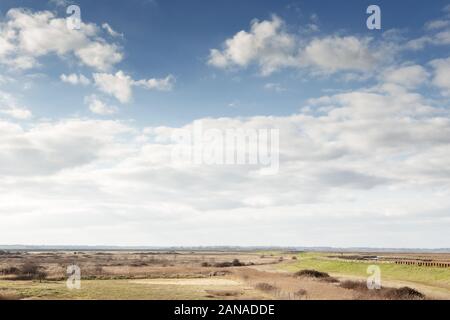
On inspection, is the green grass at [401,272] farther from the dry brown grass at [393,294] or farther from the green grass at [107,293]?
the green grass at [107,293]

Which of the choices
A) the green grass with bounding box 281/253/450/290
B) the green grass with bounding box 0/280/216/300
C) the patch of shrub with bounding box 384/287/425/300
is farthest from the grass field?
the green grass with bounding box 281/253/450/290

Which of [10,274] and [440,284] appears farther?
[10,274]

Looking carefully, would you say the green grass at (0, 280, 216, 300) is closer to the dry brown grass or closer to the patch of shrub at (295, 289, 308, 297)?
the patch of shrub at (295, 289, 308, 297)

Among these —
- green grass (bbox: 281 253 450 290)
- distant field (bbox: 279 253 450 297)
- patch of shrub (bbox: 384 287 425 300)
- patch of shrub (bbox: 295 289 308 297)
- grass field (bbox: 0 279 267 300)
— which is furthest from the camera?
green grass (bbox: 281 253 450 290)

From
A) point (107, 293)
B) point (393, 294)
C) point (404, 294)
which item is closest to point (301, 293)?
point (393, 294)

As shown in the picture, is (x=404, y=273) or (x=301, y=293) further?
(x=404, y=273)

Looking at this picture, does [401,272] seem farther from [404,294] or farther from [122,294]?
[122,294]

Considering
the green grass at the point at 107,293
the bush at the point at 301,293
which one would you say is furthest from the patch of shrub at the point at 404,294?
the green grass at the point at 107,293
